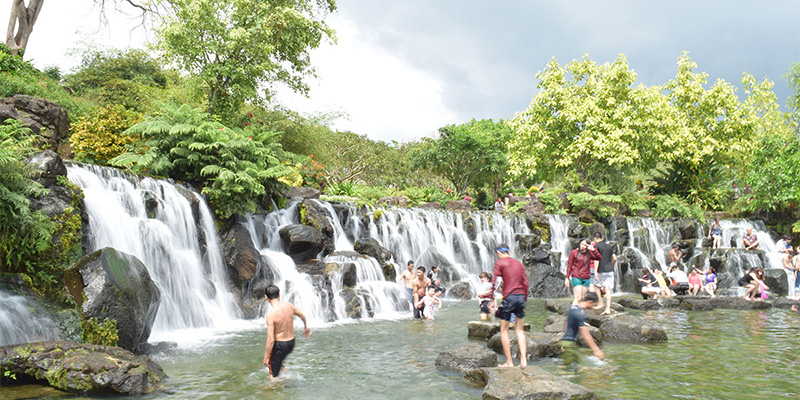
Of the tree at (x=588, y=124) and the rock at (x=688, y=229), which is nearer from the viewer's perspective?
the rock at (x=688, y=229)

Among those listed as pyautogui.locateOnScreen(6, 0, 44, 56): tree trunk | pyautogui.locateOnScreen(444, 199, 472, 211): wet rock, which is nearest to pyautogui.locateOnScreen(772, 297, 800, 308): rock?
pyautogui.locateOnScreen(444, 199, 472, 211): wet rock

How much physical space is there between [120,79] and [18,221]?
26897mm

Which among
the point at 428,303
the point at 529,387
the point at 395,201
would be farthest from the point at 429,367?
the point at 395,201

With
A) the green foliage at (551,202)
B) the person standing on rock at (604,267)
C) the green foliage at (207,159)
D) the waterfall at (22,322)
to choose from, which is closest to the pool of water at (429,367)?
the waterfall at (22,322)

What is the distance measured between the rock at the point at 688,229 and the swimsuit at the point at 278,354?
1012 inches

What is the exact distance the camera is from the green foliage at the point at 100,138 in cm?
1767

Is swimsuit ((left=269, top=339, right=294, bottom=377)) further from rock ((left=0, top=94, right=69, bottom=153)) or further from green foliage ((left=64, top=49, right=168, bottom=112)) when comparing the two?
green foliage ((left=64, top=49, right=168, bottom=112))

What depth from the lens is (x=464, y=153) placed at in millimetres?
40656

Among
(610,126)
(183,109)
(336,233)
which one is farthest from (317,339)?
(610,126)

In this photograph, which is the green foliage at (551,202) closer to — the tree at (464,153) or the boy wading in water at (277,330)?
the tree at (464,153)

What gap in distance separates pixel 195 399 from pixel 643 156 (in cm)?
3154

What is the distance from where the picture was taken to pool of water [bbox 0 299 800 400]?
6.66 m

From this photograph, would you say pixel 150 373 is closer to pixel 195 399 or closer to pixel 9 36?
pixel 195 399

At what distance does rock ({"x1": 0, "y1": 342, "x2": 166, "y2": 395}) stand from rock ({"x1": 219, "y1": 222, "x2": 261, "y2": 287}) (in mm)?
6760
